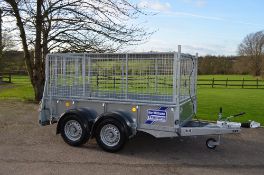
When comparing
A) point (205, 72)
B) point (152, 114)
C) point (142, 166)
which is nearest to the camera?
point (142, 166)

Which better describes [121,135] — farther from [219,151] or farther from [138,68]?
[219,151]

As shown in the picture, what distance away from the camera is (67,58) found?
8.41 m

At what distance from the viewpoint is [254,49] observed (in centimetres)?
7406

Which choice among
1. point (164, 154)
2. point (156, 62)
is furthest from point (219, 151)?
point (156, 62)

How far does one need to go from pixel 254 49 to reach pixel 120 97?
71.7m

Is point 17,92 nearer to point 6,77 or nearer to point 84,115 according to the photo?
point 6,77

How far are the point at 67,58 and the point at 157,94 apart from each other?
237 cm

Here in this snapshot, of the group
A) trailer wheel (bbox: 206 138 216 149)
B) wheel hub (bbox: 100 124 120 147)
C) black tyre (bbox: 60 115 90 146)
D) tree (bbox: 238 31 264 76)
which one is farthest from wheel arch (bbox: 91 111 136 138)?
tree (bbox: 238 31 264 76)

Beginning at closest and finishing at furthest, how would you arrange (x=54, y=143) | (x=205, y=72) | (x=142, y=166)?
1. (x=142, y=166)
2. (x=54, y=143)
3. (x=205, y=72)

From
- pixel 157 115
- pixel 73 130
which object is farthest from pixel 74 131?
pixel 157 115

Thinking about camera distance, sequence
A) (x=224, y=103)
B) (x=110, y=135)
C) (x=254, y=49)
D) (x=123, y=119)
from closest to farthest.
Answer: (x=123, y=119) < (x=110, y=135) < (x=224, y=103) < (x=254, y=49)

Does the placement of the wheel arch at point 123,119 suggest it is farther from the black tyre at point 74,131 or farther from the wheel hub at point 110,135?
the black tyre at point 74,131

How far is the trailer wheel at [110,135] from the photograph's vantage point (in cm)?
727

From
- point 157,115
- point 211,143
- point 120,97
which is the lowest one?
point 211,143
